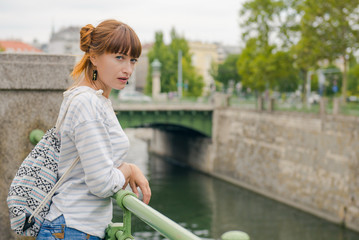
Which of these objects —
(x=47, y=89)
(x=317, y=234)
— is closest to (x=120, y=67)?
(x=47, y=89)

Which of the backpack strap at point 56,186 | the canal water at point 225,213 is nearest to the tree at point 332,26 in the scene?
the canal water at point 225,213

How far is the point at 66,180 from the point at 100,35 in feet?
1.99

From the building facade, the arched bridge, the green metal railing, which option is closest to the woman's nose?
the green metal railing

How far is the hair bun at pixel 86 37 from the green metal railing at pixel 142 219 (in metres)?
0.62

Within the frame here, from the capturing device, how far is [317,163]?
22.9 m

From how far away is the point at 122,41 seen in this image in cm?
215

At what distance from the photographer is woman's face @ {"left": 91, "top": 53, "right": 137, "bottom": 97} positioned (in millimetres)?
2178

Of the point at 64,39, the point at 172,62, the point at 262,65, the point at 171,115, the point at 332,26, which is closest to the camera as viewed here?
the point at 332,26

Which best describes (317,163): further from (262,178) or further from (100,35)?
(100,35)

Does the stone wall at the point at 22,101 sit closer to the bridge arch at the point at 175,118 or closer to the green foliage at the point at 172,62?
the bridge arch at the point at 175,118

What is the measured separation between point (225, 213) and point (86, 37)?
818 inches

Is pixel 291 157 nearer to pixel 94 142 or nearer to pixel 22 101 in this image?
pixel 22 101

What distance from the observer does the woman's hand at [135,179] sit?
86.3 inches

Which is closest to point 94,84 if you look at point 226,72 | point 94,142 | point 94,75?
point 94,75
